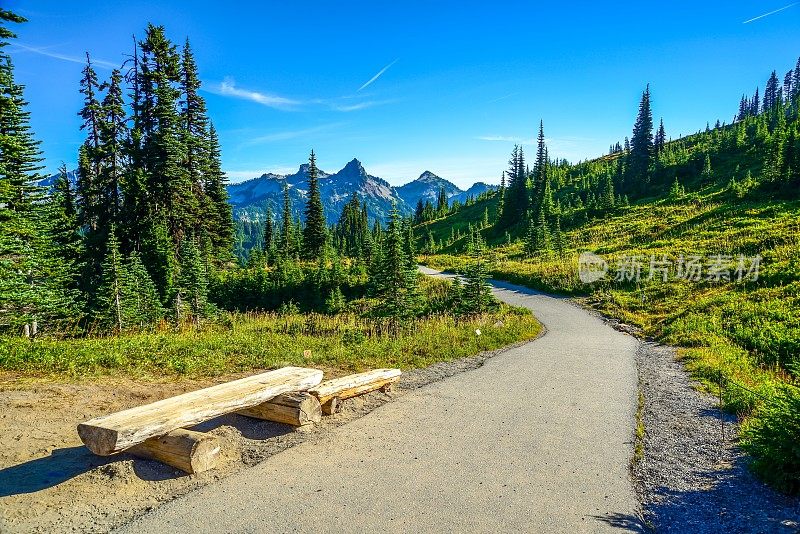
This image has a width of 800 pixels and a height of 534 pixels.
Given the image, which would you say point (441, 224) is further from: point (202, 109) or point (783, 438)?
point (783, 438)

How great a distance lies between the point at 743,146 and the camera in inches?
3255

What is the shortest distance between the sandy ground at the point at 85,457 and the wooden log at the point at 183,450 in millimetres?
138

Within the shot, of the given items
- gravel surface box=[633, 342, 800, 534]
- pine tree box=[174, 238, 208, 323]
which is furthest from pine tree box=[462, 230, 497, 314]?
pine tree box=[174, 238, 208, 323]

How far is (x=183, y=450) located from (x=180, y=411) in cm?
61

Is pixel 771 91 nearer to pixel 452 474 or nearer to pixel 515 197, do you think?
pixel 515 197

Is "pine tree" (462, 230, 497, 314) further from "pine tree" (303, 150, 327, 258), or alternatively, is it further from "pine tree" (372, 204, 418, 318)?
"pine tree" (303, 150, 327, 258)

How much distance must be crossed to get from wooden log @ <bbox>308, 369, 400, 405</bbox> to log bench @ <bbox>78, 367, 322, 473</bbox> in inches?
46.2

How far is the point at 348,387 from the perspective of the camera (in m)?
9.88

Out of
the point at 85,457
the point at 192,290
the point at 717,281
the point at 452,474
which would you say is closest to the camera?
the point at 452,474

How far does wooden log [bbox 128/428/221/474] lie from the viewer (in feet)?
22.0

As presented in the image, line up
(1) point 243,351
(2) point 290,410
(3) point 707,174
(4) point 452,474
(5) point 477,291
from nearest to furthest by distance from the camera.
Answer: (4) point 452,474 < (2) point 290,410 < (1) point 243,351 < (5) point 477,291 < (3) point 707,174

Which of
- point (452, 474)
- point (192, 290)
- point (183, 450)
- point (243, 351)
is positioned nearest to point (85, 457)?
point (183, 450)

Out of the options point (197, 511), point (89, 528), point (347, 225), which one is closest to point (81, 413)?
point (89, 528)

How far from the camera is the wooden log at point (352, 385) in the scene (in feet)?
30.4
